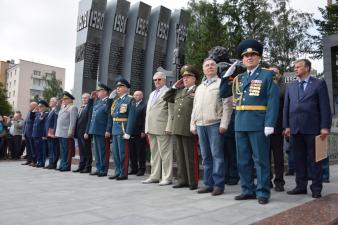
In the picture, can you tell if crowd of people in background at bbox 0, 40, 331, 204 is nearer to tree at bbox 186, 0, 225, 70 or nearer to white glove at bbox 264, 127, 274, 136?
white glove at bbox 264, 127, 274, 136

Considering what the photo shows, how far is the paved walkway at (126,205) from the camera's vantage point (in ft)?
11.0

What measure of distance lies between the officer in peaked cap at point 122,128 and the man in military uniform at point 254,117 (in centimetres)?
251

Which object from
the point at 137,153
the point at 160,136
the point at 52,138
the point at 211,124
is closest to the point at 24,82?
the point at 52,138

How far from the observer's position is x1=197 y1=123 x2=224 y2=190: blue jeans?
4820 millimetres

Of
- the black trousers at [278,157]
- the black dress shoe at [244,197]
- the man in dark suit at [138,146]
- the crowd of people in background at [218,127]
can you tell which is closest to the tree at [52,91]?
the crowd of people in background at [218,127]

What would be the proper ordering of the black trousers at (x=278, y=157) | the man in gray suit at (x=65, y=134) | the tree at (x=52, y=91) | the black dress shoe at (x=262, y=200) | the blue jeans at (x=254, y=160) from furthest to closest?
the tree at (x=52, y=91) → the man in gray suit at (x=65, y=134) → the black trousers at (x=278, y=157) → the blue jeans at (x=254, y=160) → the black dress shoe at (x=262, y=200)

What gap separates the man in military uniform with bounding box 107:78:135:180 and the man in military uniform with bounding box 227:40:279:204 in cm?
252

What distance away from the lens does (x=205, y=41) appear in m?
24.5

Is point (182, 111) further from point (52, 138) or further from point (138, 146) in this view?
point (52, 138)

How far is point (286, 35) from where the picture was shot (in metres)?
27.5

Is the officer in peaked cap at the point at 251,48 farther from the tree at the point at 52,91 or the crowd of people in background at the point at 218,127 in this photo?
the tree at the point at 52,91

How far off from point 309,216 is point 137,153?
184 inches

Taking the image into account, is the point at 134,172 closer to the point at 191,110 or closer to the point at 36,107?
the point at 191,110

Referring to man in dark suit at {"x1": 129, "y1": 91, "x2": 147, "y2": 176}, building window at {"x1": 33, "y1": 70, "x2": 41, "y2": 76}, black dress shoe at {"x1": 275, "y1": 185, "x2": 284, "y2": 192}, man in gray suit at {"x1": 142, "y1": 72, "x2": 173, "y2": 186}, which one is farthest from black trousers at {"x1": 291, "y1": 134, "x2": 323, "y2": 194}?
building window at {"x1": 33, "y1": 70, "x2": 41, "y2": 76}
